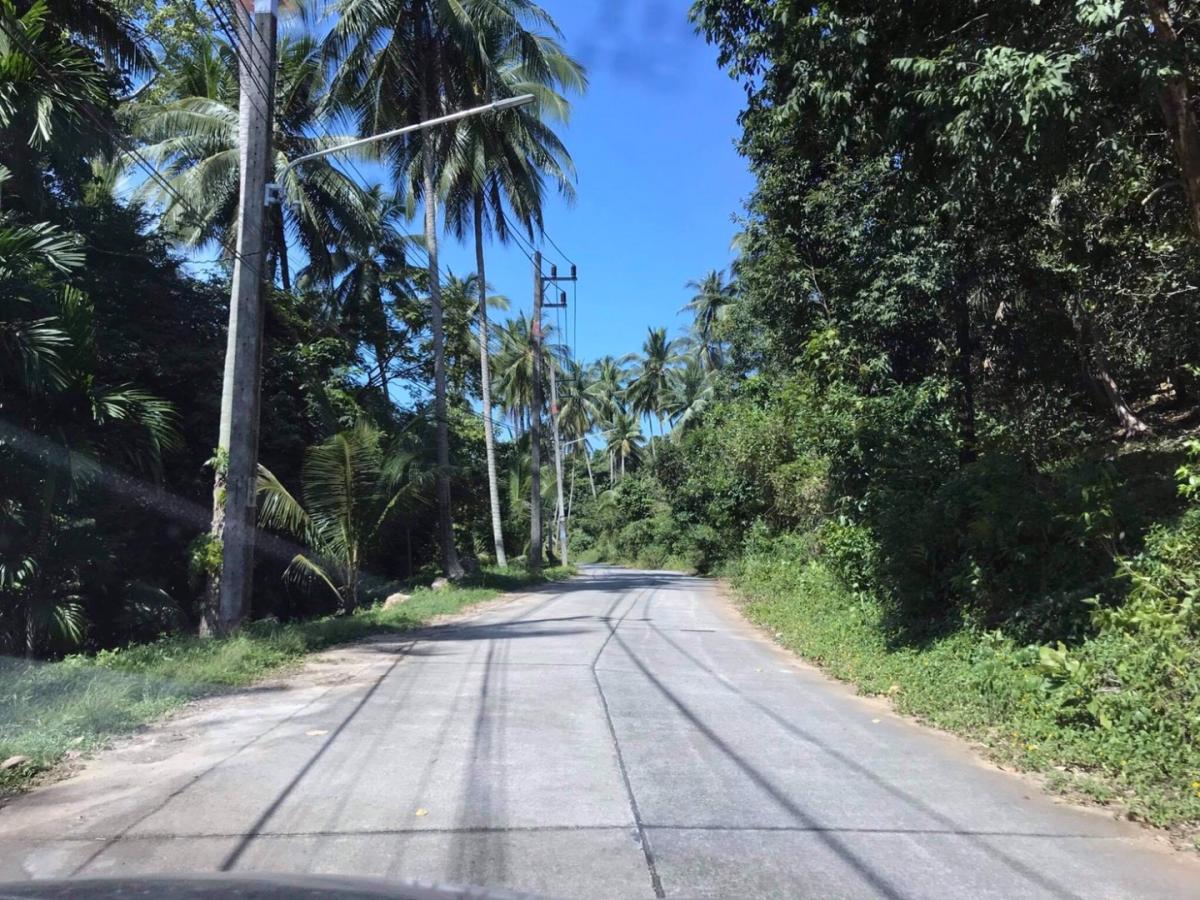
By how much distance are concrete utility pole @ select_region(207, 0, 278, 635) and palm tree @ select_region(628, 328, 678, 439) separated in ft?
157

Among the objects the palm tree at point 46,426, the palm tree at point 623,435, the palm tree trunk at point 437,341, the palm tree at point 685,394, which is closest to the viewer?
the palm tree at point 46,426

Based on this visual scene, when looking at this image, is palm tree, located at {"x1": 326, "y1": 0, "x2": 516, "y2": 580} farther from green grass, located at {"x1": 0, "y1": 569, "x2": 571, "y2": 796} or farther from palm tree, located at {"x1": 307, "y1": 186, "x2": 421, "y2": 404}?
green grass, located at {"x1": 0, "y1": 569, "x2": 571, "y2": 796}

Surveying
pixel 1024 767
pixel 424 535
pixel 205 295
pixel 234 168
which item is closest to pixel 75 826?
pixel 1024 767

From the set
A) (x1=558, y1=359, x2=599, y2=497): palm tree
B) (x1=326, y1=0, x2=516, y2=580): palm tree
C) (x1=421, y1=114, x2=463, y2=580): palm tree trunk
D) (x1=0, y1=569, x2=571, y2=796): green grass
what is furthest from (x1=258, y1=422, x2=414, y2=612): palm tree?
(x1=558, y1=359, x2=599, y2=497): palm tree

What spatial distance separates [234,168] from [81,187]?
277 inches

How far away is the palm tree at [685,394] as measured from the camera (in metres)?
50.5

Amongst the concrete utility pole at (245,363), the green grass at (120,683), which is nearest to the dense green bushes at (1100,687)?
the green grass at (120,683)

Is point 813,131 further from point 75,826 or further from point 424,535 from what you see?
point 424,535

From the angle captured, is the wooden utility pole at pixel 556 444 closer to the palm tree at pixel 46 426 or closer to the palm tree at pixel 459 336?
the palm tree at pixel 459 336

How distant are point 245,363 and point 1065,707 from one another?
10587 millimetres

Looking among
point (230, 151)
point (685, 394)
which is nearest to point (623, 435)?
point (685, 394)

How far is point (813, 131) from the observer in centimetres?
1077

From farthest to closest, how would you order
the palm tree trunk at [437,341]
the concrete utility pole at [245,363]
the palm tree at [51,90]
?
the palm tree trunk at [437,341]
the concrete utility pole at [245,363]
the palm tree at [51,90]

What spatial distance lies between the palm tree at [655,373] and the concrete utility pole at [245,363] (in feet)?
157
